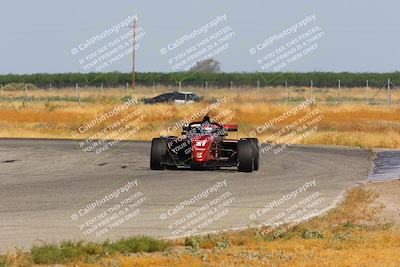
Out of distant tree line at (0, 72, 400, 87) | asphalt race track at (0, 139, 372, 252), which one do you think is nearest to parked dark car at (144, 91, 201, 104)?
distant tree line at (0, 72, 400, 87)

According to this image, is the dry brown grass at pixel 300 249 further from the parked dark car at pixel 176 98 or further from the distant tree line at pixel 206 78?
the distant tree line at pixel 206 78

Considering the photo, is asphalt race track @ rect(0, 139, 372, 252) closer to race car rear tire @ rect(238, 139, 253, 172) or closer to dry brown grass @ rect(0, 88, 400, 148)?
race car rear tire @ rect(238, 139, 253, 172)

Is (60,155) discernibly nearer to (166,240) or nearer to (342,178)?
(342,178)

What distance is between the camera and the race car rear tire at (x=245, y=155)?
2800 centimetres

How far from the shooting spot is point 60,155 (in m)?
36.1

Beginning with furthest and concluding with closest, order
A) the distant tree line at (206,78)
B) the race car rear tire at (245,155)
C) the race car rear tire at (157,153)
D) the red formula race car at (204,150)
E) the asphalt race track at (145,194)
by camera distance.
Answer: the distant tree line at (206,78), the race car rear tire at (157,153), the red formula race car at (204,150), the race car rear tire at (245,155), the asphalt race track at (145,194)

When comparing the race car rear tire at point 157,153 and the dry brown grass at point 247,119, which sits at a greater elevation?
the race car rear tire at point 157,153

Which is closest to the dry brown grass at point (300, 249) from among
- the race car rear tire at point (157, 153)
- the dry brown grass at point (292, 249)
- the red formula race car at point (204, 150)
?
the dry brown grass at point (292, 249)

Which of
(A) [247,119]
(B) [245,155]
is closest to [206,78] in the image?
(A) [247,119]

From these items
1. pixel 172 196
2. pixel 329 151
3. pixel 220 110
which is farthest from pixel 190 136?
pixel 220 110

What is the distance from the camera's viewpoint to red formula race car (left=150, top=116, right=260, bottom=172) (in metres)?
28.1

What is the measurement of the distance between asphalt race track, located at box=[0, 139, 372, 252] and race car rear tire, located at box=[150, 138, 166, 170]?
312mm

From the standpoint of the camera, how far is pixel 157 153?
28.7m

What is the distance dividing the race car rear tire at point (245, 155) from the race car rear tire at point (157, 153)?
2156mm
